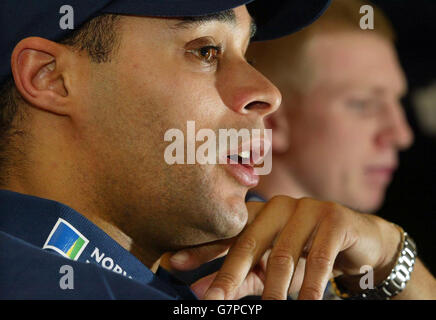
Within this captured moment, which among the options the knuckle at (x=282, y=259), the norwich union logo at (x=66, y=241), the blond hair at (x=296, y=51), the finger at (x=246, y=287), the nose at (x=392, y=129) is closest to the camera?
the norwich union logo at (x=66, y=241)

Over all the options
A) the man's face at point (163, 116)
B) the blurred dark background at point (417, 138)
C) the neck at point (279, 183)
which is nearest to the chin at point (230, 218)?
the man's face at point (163, 116)

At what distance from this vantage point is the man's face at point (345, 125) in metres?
2.32

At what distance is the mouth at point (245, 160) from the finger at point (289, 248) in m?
0.12

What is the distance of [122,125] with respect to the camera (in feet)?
3.76

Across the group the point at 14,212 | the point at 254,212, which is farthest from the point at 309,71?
the point at 14,212

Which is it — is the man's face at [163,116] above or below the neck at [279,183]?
above

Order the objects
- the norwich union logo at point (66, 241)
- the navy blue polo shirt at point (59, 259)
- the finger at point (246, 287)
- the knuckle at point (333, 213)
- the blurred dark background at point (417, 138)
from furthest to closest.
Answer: the blurred dark background at point (417, 138)
the finger at point (246, 287)
the knuckle at point (333, 213)
the norwich union logo at point (66, 241)
the navy blue polo shirt at point (59, 259)

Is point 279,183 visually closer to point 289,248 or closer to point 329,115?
point 329,115

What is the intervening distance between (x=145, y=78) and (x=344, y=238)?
519 mm

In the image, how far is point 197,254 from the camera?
52.3 inches

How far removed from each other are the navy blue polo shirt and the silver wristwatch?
41 centimetres

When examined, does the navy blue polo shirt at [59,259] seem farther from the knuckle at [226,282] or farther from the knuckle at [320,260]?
the knuckle at [320,260]

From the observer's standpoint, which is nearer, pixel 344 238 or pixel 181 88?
pixel 181 88
